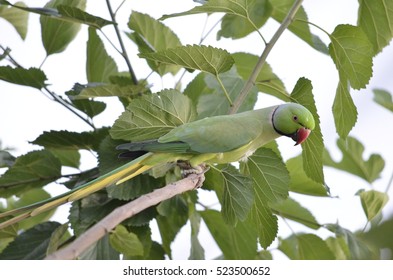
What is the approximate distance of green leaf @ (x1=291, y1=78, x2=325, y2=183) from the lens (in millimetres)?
821

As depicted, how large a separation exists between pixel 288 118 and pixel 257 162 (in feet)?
0.29

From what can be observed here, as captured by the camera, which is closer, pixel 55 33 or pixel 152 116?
pixel 152 116

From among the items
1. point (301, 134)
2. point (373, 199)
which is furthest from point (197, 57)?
point (373, 199)

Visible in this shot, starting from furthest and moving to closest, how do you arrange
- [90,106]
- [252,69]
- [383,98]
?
[383,98] < [252,69] < [90,106]

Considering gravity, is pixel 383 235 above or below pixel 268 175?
below

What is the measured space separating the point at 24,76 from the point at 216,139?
1.34 feet

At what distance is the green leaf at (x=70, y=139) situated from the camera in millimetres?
945

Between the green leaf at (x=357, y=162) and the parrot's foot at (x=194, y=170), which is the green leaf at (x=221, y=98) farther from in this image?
the green leaf at (x=357, y=162)

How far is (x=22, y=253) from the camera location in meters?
0.92

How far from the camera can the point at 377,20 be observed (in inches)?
37.7

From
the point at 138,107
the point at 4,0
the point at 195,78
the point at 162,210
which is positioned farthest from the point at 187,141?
the point at 4,0

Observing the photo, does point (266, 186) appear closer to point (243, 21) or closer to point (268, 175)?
point (268, 175)

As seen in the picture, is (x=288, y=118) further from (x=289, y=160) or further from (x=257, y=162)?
(x=289, y=160)

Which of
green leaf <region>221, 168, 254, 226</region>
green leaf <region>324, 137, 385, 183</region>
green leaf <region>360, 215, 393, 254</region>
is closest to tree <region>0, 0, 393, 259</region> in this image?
green leaf <region>221, 168, 254, 226</region>
